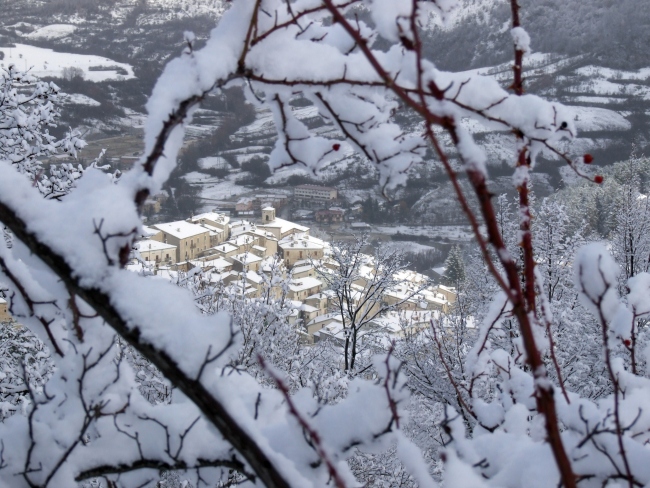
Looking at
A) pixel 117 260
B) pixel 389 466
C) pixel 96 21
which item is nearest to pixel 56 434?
pixel 117 260

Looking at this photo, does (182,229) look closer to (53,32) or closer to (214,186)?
(214,186)

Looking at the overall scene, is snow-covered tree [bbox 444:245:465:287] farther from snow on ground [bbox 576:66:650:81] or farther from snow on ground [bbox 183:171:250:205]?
snow on ground [bbox 576:66:650:81]

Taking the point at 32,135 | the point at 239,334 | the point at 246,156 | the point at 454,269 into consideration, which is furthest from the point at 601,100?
the point at 239,334

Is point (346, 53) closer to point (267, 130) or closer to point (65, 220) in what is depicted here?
point (65, 220)

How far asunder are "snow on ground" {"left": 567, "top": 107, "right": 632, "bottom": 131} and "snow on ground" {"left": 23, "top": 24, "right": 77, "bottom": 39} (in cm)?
5700

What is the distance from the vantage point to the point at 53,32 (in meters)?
61.8

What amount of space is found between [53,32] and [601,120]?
60.2 m

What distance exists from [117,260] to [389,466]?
24.3ft

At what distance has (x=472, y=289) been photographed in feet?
36.8

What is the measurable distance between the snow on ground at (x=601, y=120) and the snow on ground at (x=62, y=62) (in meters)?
43.6

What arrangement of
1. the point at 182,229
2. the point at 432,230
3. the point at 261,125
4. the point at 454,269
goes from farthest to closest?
the point at 261,125
the point at 432,230
the point at 182,229
the point at 454,269

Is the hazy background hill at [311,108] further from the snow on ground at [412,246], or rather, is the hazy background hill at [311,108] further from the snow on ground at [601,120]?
the snow on ground at [412,246]

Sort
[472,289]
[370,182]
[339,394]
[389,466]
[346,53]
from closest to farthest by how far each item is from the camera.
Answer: [346,53]
[389,466]
[339,394]
[472,289]
[370,182]

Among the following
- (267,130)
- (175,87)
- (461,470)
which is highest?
(267,130)
